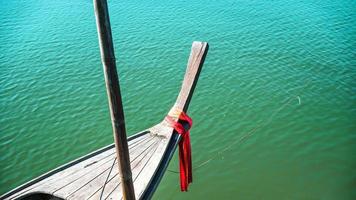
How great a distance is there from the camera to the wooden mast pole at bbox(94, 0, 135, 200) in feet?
11.8

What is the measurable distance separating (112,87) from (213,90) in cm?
831

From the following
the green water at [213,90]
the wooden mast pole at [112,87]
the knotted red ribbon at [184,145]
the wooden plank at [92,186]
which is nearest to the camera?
the wooden mast pole at [112,87]

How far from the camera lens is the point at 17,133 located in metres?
10.1

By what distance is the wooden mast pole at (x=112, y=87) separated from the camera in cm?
358

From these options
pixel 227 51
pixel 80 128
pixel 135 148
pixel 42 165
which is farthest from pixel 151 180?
pixel 227 51

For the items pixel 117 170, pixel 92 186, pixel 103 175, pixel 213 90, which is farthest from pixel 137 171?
pixel 213 90

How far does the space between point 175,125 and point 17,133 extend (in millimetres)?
5910

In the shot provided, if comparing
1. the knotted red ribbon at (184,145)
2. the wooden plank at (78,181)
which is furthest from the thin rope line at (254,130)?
the wooden plank at (78,181)

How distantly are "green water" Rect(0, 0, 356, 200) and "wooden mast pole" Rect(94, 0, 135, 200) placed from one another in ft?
12.7

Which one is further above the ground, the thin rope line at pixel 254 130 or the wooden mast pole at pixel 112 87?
the wooden mast pole at pixel 112 87

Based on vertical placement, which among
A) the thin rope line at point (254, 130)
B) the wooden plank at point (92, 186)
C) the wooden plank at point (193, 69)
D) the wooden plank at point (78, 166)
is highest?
the wooden plank at point (193, 69)

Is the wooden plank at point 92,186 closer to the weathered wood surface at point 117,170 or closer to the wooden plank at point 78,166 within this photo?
the weathered wood surface at point 117,170

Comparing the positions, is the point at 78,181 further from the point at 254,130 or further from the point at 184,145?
the point at 254,130

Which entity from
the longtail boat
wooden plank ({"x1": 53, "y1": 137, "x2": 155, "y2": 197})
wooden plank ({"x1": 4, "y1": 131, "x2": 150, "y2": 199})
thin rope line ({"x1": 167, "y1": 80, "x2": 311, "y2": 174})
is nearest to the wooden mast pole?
the longtail boat
